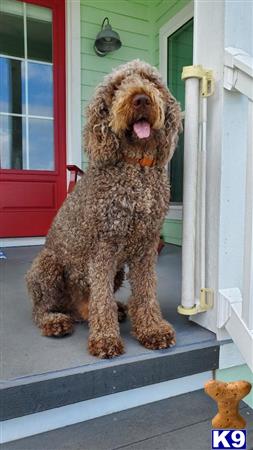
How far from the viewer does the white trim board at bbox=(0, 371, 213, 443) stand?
1.22 metres

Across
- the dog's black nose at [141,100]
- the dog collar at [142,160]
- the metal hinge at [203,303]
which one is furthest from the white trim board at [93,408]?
the dog's black nose at [141,100]

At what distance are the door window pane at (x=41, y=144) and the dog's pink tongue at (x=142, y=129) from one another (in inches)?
104

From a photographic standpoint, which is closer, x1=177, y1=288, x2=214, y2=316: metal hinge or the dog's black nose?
the dog's black nose

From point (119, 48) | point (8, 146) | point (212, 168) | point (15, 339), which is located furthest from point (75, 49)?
point (15, 339)

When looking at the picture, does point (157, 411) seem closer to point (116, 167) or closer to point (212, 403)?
point (212, 403)

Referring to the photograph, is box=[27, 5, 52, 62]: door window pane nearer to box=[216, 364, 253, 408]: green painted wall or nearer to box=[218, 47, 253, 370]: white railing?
box=[218, 47, 253, 370]: white railing

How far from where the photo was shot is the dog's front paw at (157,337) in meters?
1.46

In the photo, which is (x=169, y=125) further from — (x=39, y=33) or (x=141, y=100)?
(x=39, y=33)

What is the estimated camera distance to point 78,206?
4.98 ft

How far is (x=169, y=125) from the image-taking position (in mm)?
1401

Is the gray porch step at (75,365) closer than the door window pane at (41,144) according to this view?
Yes

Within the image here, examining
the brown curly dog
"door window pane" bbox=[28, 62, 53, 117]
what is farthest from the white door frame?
the brown curly dog

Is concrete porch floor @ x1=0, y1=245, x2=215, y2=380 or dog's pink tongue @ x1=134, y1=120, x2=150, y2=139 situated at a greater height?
dog's pink tongue @ x1=134, y1=120, x2=150, y2=139

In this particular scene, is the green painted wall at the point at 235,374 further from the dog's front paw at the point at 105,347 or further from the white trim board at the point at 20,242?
the white trim board at the point at 20,242
